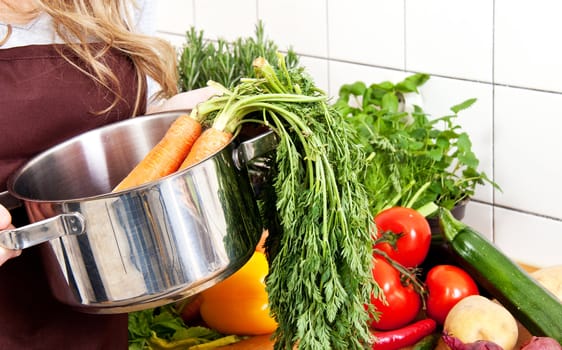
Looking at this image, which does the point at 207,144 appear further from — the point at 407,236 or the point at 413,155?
the point at 413,155

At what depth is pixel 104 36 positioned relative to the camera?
1.02 metres

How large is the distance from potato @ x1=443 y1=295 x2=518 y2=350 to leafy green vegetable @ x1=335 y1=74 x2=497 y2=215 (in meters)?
0.28

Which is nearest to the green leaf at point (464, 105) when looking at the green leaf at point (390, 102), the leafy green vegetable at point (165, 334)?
the green leaf at point (390, 102)

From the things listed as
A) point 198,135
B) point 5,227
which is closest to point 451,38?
point 198,135

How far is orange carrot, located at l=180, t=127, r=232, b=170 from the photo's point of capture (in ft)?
2.88

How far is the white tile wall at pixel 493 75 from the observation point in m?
1.32

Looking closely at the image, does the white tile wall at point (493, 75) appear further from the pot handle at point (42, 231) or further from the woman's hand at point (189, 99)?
the pot handle at point (42, 231)

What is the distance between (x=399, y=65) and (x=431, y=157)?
0.24m

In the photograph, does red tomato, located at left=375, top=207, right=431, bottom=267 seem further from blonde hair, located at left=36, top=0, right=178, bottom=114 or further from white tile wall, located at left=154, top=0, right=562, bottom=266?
blonde hair, located at left=36, top=0, right=178, bottom=114

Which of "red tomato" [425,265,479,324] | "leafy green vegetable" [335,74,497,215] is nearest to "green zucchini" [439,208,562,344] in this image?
"red tomato" [425,265,479,324]

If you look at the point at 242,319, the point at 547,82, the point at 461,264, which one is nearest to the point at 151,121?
the point at 242,319

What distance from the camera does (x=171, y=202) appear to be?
81cm

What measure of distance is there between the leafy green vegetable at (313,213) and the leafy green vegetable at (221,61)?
0.65 meters

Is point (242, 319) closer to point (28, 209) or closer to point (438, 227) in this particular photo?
point (438, 227)
